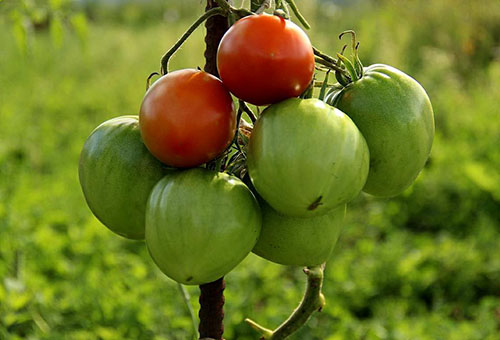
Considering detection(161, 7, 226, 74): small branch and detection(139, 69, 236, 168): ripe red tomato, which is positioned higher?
detection(161, 7, 226, 74): small branch

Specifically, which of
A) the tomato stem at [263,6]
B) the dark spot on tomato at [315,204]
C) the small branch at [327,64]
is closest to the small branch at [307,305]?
the dark spot on tomato at [315,204]

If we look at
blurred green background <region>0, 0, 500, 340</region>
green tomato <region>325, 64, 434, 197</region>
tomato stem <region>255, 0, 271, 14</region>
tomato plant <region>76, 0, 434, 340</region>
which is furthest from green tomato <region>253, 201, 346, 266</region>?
blurred green background <region>0, 0, 500, 340</region>

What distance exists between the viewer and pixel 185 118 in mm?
1036

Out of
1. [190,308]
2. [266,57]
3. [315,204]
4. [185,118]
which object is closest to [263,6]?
[266,57]

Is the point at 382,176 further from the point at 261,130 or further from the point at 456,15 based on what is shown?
the point at 456,15

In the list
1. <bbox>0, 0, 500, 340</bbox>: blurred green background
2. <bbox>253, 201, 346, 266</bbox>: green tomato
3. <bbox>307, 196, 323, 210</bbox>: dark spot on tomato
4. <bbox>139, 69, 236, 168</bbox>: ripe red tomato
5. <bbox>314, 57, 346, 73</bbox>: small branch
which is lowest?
<bbox>0, 0, 500, 340</bbox>: blurred green background

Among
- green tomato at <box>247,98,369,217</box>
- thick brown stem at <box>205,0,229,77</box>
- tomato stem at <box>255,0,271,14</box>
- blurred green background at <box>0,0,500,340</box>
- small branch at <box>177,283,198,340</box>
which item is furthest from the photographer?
blurred green background at <box>0,0,500,340</box>

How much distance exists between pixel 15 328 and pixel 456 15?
6632mm

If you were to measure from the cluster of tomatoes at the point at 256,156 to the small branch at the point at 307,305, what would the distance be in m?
0.11

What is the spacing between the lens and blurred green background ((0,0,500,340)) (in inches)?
98.5

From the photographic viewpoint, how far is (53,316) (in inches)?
98.8

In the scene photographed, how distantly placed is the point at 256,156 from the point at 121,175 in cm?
27

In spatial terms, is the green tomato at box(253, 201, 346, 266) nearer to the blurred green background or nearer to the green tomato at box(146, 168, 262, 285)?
the green tomato at box(146, 168, 262, 285)

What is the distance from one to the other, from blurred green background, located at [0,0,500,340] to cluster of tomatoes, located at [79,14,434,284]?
301 millimetres
